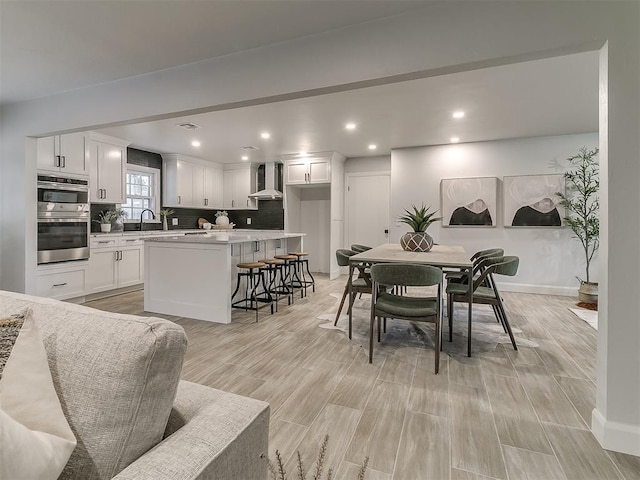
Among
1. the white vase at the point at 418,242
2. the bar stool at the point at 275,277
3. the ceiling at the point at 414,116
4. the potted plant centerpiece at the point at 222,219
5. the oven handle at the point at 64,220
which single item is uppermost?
the ceiling at the point at 414,116

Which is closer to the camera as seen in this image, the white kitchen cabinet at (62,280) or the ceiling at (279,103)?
the ceiling at (279,103)

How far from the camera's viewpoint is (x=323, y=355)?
276 cm

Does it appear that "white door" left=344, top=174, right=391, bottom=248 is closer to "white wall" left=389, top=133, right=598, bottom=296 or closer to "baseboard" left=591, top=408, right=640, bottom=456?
"white wall" left=389, top=133, right=598, bottom=296

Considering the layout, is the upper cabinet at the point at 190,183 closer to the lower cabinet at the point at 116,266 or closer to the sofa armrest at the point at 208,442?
the lower cabinet at the point at 116,266

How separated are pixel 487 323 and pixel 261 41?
3.54 meters

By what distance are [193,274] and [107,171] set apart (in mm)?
2610

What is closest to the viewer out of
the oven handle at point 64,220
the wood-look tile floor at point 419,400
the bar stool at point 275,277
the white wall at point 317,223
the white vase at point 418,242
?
the wood-look tile floor at point 419,400

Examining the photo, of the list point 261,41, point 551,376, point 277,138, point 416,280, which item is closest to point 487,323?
point 551,376

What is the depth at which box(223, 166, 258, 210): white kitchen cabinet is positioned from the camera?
7.18 metres

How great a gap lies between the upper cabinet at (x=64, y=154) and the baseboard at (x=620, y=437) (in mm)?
5639

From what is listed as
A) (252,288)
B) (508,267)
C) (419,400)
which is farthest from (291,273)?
(419,400)

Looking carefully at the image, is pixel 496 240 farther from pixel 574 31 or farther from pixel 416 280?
pixel 574 31

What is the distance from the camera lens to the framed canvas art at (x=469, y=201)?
17.3 feet

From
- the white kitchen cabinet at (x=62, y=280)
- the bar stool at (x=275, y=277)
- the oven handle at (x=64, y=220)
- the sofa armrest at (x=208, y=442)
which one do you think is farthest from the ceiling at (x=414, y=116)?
the sofa armrest at (x=208, y=442)
